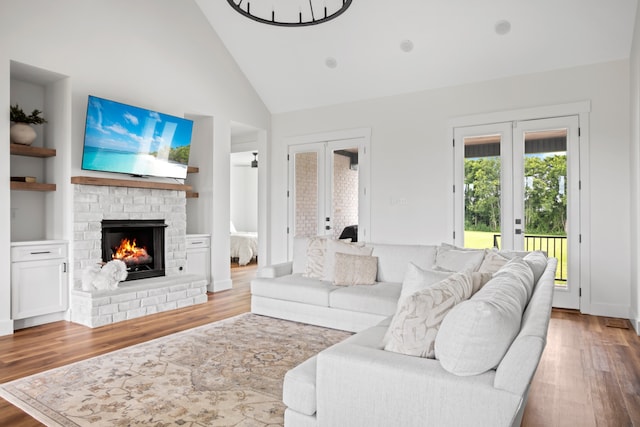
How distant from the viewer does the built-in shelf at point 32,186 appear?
4.21 metres

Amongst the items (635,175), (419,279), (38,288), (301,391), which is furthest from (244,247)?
(301,391)

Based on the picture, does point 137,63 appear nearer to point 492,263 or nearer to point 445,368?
point 492,263

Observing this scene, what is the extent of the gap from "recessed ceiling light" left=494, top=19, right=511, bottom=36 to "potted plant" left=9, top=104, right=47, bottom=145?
498cm

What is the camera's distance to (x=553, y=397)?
2.64 metres

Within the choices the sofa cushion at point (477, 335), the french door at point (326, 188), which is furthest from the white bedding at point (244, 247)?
the sofa cushion at point (477, 335)

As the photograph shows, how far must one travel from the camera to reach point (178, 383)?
9.20 ft

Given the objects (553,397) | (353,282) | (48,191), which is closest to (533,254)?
(553,397)

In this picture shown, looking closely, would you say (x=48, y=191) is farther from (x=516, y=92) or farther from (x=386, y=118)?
(x=516, y=92)

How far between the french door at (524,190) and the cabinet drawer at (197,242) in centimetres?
341

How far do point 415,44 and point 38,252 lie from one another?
4786mm

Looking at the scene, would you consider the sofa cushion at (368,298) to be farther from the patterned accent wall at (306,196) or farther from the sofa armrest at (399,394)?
the patterned accent wall at (306,196)

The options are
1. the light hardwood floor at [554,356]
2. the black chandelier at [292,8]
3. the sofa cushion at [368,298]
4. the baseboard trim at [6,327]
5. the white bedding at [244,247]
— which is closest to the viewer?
the light hardwood floor at [554,356]

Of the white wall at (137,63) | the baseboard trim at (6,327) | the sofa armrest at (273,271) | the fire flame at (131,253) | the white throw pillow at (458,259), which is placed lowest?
the baseboard trim at (6,327)

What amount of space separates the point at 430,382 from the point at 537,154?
4.37m
